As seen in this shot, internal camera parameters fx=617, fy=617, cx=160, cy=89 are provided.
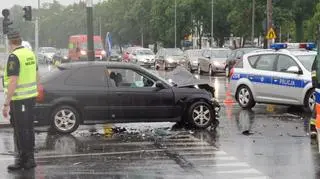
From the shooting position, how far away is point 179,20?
255ft

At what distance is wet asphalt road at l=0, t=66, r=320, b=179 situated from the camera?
8.13 meters

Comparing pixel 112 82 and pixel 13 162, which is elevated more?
pixel 112 82

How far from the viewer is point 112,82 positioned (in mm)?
12070

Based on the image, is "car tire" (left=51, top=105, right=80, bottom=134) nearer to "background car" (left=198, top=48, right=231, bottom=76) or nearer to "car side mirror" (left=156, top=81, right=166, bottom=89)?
"car side mirror" (left=156, top=81, right=166, bottom=89)

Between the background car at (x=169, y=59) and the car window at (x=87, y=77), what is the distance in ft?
97.9

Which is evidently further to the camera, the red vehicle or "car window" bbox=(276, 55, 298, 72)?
the red vehicle

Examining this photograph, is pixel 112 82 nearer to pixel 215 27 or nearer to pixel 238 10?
pixel 238 10

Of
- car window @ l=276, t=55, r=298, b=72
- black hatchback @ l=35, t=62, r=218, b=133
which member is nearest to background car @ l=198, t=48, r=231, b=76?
car window @ l=276, t=55, r=298, b=72

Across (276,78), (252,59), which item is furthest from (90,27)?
(276,78)

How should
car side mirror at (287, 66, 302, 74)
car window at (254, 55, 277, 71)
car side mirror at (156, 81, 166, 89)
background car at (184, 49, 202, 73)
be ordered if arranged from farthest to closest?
background car at (184, 49, 202, 73) < car window at (254, 55, 277, 71) < car side mirror at (287, 66, 302, 74) < car side mirror at (156, 81, 166, 89)

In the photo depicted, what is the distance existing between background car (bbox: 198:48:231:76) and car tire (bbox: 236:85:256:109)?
17.7 metres

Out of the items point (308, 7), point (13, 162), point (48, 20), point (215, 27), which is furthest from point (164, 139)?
point (48, 20)

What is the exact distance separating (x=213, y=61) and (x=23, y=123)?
27.1m

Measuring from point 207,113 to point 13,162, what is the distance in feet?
15.7
